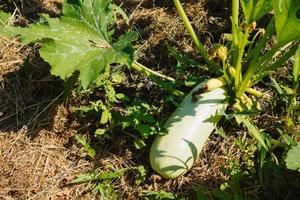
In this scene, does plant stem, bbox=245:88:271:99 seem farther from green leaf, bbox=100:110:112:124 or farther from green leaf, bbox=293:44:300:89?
green leaf, bbox=100:110:112:124

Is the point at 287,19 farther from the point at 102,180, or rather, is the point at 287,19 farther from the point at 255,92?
the point at 102,180

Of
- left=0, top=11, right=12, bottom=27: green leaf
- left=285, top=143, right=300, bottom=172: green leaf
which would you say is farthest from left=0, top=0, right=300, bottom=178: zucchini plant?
left=0, top=11, right=12, bottom=27: green leaf

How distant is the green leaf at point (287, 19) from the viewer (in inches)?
81.5

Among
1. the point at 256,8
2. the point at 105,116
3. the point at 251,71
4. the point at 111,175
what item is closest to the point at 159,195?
the point at 111,175

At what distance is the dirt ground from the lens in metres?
2.56

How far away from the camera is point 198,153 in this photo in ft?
8.37

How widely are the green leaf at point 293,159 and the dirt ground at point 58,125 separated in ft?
1.56

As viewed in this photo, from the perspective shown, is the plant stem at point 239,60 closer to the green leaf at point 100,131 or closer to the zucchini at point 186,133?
the zucchini at point 186,133

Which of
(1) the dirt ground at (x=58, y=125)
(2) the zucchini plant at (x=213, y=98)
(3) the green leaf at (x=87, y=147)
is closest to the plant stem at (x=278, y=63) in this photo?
(2) the zucchini plant at (x=213, y=98)

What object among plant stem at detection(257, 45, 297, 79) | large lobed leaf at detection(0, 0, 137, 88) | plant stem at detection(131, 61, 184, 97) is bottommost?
plant stem at detection(131, 61, 184, 97)

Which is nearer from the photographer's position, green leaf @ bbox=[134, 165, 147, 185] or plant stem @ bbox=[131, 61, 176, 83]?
green leaf @ bbox=[134, 165, 147, 185]

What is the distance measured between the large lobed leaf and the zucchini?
1.67 ft

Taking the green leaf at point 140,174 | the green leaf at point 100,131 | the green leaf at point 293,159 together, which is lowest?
the green leaf at point 140,174

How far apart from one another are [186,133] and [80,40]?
0.70 metres
